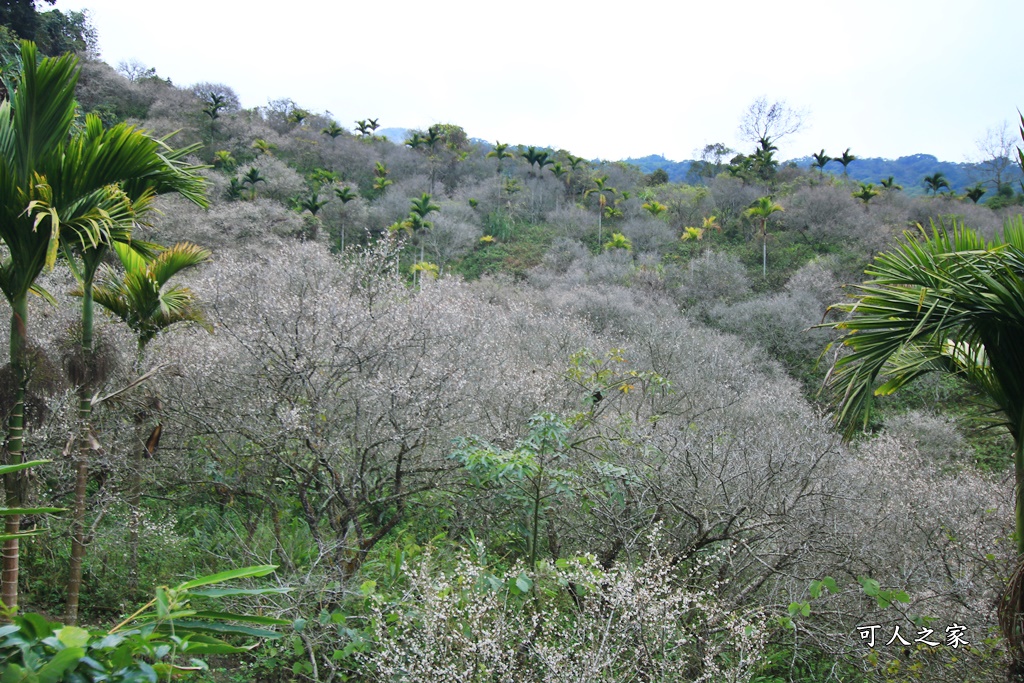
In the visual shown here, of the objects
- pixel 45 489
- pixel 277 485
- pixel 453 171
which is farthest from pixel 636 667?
pixel 453 171

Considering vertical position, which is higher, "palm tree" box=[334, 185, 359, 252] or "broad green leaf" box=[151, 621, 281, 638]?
"palm tree" box=[334, 185, 359, 252]

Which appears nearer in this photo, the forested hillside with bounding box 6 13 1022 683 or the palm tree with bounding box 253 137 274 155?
the forested hillside with bounding box 6 13 1022 683

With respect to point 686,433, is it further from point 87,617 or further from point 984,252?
point 87,617

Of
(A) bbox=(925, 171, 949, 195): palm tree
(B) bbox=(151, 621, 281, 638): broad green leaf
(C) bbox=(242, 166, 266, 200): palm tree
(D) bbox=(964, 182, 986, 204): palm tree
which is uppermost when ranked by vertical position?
(A) bbox=(925, 171, 949, 195): palm tree

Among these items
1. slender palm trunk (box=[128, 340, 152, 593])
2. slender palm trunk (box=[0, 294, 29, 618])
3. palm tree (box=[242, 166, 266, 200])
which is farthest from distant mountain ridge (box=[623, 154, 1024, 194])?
slender palm trunk (box=[0, 294, 29, 618])

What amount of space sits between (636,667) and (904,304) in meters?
2.42

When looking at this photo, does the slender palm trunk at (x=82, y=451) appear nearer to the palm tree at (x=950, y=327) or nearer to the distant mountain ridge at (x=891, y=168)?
the palm tree at (x=950, y=327)

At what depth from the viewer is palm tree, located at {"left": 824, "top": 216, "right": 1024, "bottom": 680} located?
3127mm

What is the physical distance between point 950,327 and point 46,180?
4.90m

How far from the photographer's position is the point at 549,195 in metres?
34.5

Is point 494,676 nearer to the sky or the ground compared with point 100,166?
nearer to the ground

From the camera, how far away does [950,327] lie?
3338mm

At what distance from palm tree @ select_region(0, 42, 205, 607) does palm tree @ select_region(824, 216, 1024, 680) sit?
4148mm

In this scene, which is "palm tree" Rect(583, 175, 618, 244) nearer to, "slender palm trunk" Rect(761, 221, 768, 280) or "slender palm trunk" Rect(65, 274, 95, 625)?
"slender palm trunk" Rect(761, 221, 768, 280)
